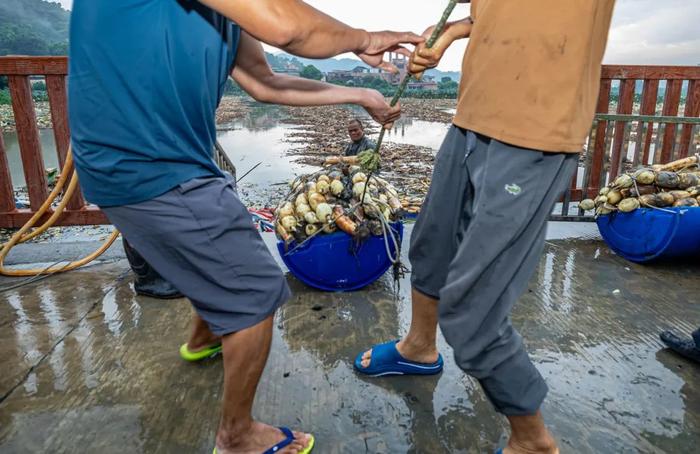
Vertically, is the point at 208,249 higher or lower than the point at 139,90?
lower

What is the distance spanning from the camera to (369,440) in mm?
1896

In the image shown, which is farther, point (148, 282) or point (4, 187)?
point (4, 187)

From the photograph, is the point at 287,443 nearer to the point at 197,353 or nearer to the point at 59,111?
the point at 197,353

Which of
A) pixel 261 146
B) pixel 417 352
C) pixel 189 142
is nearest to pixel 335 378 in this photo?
pixel 417 352

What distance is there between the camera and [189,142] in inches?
61.4

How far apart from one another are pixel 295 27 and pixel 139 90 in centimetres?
50

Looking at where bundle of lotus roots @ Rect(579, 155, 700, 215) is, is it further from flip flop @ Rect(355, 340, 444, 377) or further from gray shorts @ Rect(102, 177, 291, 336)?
gray shorts @ Rect(102, 177, 291, 336)

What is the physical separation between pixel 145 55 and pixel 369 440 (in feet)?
5.20

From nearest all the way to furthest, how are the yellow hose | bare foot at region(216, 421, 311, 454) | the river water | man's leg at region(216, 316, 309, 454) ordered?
man's leg at region(216, 316, 309, 454) < bare foot at region(216, 421, 311, 454) < the yellow hose < the river water

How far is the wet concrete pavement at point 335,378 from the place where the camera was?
1.92m

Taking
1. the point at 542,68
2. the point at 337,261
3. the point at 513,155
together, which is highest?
the point at 542,68

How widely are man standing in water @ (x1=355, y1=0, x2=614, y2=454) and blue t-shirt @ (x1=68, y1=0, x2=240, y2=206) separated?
0.82 meters

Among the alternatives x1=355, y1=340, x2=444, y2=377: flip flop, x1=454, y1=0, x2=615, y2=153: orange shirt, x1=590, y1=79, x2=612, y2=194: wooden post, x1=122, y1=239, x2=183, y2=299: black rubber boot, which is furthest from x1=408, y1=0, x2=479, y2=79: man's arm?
x1=590, y1=79, x2=612, y2=194: wooden post

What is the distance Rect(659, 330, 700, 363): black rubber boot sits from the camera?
7.89 feet
